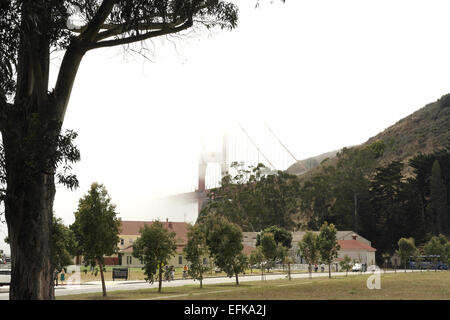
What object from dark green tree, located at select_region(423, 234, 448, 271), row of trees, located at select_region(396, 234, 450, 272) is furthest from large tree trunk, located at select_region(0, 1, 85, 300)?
dark green tree, located at select_region(423, 234, 448, 271)

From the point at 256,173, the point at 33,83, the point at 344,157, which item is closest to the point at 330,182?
the point at 344,157

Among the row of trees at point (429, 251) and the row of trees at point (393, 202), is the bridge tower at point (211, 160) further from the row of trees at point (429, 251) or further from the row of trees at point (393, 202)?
the row of trees at point (429, 251)

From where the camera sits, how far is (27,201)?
13492mm

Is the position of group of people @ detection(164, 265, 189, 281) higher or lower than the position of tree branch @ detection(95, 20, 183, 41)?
lower

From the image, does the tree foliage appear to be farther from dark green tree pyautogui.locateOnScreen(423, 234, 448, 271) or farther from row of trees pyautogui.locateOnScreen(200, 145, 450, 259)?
dark green tree pyautogui.locateOnScreen(423, 234, 448, 271)

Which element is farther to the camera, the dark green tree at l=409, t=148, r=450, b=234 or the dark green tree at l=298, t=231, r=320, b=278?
the dark green tree at l=409, t=148, r=450, b=234

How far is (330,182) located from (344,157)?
707 cm

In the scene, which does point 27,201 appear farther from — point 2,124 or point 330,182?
point 330,182

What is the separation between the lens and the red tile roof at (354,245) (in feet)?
287

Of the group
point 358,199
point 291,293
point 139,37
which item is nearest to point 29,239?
point 139,37

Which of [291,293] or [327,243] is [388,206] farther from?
[291,293]

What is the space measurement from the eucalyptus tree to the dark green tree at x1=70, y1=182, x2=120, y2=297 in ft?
43.9

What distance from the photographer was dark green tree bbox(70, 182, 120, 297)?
27.6 metres

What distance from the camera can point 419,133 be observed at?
6757 inches
